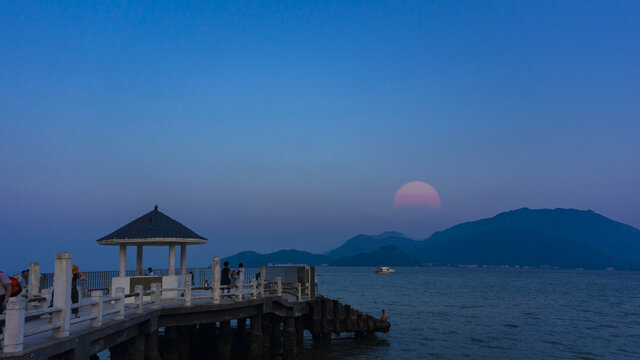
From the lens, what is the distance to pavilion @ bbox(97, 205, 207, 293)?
20.8 metres

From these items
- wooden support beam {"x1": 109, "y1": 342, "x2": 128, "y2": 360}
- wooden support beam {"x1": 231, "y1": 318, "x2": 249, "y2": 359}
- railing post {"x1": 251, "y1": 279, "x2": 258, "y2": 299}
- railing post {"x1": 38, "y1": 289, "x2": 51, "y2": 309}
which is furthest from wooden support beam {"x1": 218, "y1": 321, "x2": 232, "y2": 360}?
railing post {"x1": 38, "y1": 289, "x2": 51, "y2": 309}

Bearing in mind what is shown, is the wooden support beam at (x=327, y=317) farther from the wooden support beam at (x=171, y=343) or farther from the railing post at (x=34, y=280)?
the railing post at (x=34, y=280)

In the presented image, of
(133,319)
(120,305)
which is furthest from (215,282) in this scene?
(120,305)

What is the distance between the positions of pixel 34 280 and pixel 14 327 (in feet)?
39.3

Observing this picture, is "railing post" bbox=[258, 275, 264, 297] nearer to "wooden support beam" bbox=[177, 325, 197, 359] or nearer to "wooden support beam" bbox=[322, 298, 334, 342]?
"wooden support beam" bbox=[177, 325, 197, 359]

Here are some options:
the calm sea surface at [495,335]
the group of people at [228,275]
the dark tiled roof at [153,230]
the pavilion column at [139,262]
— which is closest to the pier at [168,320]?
the group of people at [228,275]

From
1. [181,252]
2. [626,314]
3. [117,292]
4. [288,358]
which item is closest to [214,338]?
[288,358]

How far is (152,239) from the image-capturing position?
21.3m

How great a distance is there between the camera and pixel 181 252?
23469 millimetres

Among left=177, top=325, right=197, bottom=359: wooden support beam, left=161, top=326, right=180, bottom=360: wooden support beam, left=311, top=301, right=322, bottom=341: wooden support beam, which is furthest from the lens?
left=311, top=301, right=322, bottom=341: wooden support beam

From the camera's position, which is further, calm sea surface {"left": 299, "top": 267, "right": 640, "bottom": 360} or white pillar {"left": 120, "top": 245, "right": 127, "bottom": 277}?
calm sea surface {"left": 299, "top": 267, "right": 640, "bottom": 360}

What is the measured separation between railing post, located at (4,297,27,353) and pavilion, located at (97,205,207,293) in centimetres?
1110

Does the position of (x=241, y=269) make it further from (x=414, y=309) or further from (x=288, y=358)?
(x=414, y=309)

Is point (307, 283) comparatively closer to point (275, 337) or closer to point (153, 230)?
point (275, 337)
